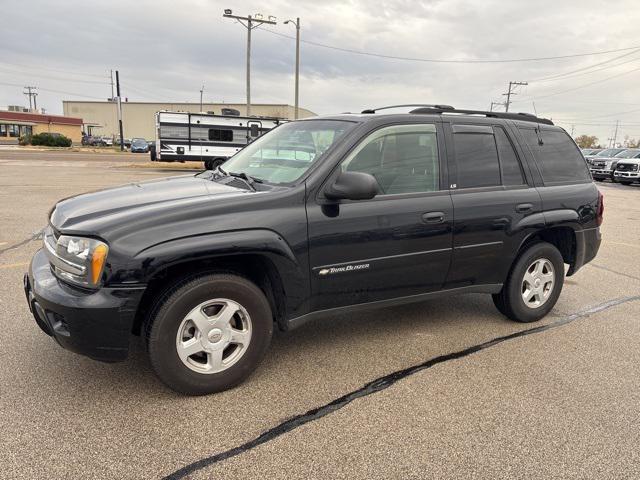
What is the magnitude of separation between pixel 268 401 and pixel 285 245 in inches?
38.6

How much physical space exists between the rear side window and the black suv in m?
0.02

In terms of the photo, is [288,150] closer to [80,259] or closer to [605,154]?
[80,259]

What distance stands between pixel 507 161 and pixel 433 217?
1.07 m

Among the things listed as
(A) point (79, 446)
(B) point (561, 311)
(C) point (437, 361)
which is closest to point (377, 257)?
(C) point (437, 361)

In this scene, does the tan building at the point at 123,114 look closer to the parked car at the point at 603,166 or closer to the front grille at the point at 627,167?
the parked car at the point at 603,166

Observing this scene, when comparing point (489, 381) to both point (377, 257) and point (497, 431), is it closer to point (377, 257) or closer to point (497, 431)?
point (497, 431)

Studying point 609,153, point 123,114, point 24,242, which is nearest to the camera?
point 24,242

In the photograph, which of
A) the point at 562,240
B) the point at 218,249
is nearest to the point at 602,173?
the point at 562,240

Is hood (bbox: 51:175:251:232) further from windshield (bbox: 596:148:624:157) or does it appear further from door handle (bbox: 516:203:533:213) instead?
windshield (bbox: 596:148:624:157)

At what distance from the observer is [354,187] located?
9.96 feet

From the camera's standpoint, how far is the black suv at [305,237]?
271cm

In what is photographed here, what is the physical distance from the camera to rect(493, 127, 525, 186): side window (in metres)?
4.07

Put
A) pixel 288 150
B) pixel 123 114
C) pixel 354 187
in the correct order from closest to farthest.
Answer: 1. pixel 354 187
2. pixel 288 150
3. pixel 123 114

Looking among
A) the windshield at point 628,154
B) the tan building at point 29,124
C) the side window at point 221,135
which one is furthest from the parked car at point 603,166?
the tan building at point 29,124
